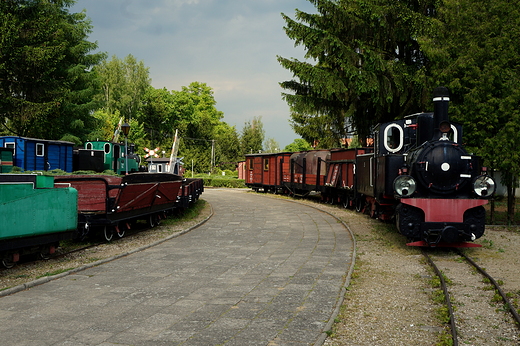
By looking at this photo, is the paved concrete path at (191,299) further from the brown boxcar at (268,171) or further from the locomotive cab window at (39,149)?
the brown boxcar at (268,171)

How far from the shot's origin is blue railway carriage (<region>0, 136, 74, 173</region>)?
22.7 m

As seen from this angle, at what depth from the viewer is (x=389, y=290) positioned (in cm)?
786

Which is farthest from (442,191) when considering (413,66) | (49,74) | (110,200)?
(49,74)

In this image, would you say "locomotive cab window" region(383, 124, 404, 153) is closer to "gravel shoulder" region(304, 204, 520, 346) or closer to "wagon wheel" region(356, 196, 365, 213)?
"gravel shoulder" region(304, 204, 520, 346)

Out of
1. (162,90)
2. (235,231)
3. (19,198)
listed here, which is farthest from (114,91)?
(19,198)

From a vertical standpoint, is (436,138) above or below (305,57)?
below

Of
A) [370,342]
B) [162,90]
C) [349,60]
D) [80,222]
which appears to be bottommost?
[370,342]

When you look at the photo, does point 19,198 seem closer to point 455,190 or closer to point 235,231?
point 235,231

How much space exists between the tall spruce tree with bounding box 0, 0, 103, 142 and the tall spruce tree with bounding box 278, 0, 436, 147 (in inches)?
567

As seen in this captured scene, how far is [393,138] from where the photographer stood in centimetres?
1327

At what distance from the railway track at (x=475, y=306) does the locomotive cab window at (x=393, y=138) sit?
402 cm

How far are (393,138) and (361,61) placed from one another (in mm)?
11532

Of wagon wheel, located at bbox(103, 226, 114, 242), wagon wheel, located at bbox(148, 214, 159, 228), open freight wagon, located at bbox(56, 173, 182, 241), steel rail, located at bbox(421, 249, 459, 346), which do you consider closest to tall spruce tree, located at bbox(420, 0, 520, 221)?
steel rail, located at bbox(421, 249, 459, 346)

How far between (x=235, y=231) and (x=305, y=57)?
12781mm
